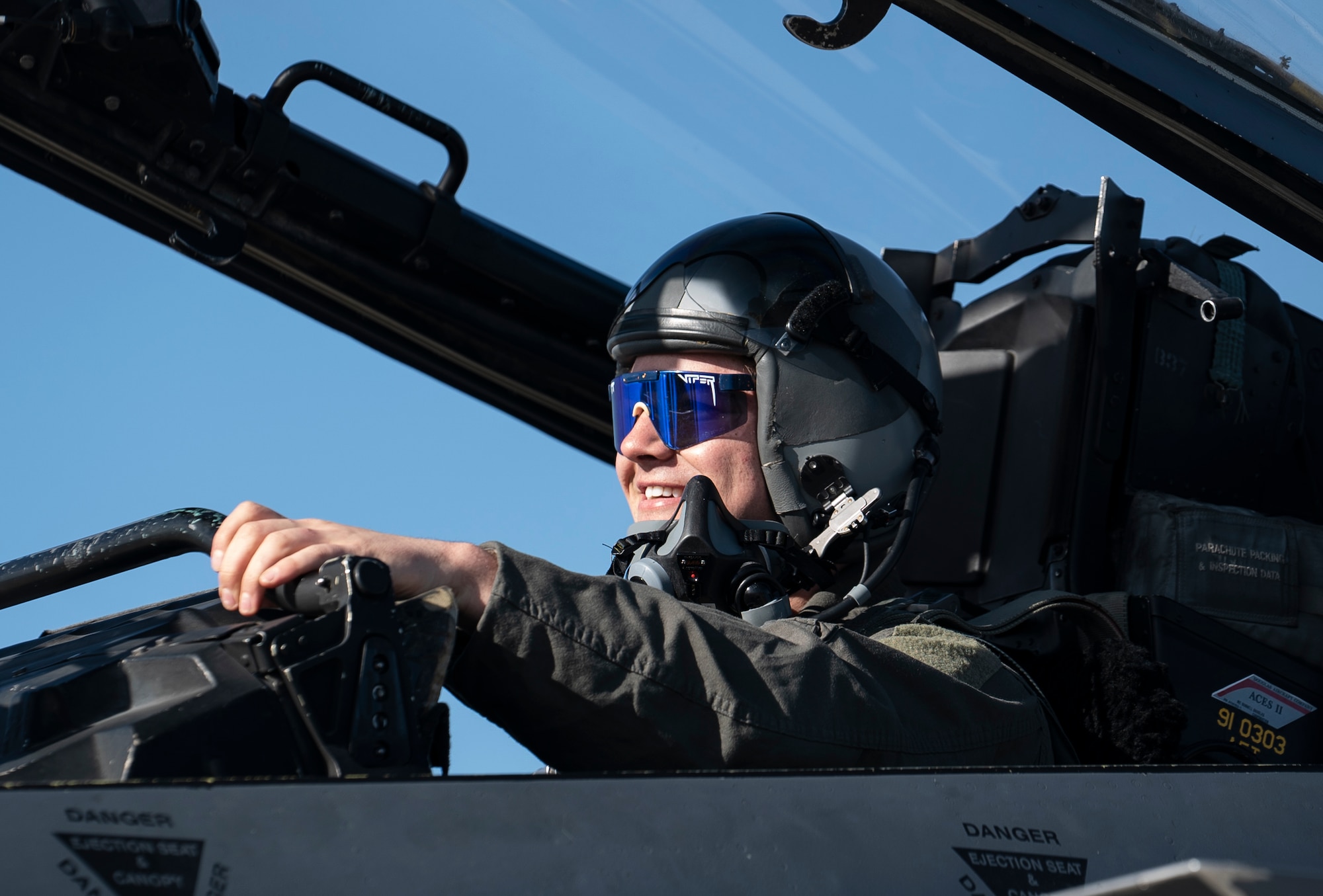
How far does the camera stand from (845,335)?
2160 mm

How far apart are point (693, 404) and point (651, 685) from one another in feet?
3.08

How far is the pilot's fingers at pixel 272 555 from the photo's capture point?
3.69ft

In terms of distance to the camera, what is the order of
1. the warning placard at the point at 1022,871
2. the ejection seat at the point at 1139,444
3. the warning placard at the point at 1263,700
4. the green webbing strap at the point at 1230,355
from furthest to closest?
1. the green webbing strap at the point at 1230,355
2. the ejection seat at the point at 1139,444
3. the warning placard at the point at 1263,700
4. the warning placard at the point at 1022,871

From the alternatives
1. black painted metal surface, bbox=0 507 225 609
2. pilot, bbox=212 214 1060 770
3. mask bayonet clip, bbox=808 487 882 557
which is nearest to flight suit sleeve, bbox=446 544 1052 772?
pilot, bbox=212 214 1060 770

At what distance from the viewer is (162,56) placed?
2.00m

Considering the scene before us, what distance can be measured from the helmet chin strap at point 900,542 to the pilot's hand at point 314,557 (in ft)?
2.48

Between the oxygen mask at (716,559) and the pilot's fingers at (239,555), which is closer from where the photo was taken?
the pilot's fingers at (239,555)

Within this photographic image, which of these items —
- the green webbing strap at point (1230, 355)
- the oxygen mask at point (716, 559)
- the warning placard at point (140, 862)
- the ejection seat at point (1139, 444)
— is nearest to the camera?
the warning placard at point (140, 862)

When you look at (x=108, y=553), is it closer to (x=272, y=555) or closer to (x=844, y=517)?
(x=272, y=555)

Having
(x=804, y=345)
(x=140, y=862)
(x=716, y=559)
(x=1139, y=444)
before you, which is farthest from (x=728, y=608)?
(x=140, y=862)

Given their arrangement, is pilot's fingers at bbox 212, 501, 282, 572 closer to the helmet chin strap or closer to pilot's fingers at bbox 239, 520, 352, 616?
pilot's fingers at bbox 239, 520, 352, 616

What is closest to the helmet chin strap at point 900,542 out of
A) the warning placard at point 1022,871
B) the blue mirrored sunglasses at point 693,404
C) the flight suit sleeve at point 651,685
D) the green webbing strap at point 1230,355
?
the blue mirrored sunglasses at point 693,404

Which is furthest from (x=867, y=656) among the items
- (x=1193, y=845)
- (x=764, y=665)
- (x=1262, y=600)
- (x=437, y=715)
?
(x=1262, y=600)

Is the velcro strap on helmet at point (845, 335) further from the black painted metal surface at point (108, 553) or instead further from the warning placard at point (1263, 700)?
the black painted metal surface at point (108, 553)
